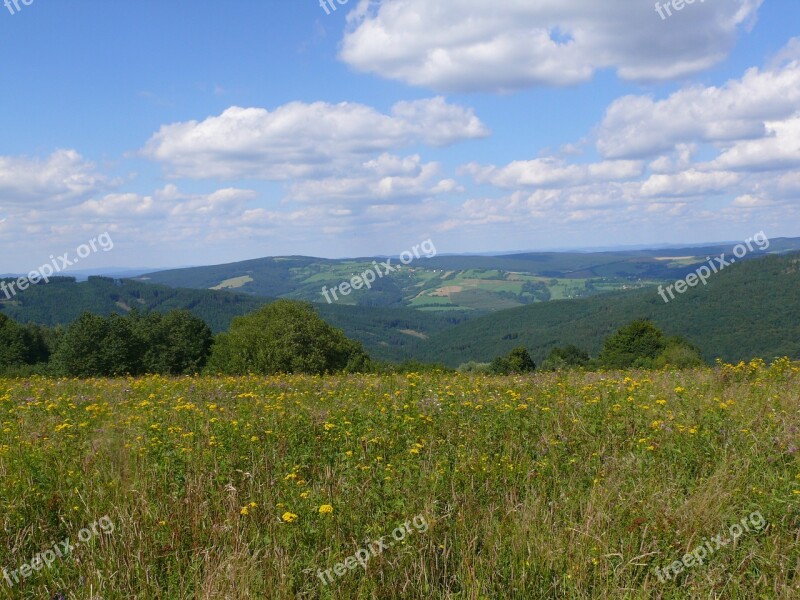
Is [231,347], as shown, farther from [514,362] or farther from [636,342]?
[636,342]

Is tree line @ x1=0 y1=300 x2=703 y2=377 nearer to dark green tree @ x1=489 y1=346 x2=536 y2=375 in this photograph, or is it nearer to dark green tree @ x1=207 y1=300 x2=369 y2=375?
dark green tree @ x1=207 y1=300 x2=369 y2=375

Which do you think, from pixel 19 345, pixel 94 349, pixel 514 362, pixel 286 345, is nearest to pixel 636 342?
pixel 514 362

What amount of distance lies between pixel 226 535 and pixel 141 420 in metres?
3.06

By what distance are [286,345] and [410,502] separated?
3930 cm

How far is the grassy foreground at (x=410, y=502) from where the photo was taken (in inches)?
141

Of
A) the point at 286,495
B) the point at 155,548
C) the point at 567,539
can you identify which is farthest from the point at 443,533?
the point at 155,548

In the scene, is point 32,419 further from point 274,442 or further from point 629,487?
point 629,487

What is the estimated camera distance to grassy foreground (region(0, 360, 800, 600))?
3.59 meters

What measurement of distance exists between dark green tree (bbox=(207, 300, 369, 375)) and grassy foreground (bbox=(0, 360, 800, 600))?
33.2 metres

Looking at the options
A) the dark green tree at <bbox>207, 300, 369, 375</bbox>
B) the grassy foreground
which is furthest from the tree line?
the grassy foreground

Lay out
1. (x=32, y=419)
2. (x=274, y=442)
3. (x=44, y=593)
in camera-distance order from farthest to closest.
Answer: (x=32, y=419)
(x=274, y=442)
(x=44, y=593)

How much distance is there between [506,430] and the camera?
6152 mm

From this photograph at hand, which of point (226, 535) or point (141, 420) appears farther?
point (141, 420)

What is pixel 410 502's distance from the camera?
4.30 metres
